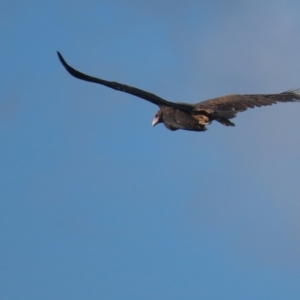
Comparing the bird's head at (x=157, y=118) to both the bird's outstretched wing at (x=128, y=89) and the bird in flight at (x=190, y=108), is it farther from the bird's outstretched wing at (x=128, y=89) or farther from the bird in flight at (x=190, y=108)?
the bird's outstretched wing at (x=128, y=89)

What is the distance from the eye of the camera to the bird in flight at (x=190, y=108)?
33.7 meters

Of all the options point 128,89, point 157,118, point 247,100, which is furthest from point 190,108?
point 247,100

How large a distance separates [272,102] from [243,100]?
0.78 meters

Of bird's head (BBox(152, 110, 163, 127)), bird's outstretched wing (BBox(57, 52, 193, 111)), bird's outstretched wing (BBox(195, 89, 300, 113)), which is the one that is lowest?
bird's outstretched wing (BBox(57, 52, 193, 111))

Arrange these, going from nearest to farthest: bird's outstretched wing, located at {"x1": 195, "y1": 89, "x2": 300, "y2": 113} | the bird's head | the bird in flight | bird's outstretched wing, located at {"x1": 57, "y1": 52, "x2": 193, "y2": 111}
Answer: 1. bird's outstretched wing, located at {"x1": 57, "y1": 52, "x2": 193, "y2": 111}
2. the bird in flight
3. the bird's head
4. bird's outstretched wing, located at {"x1": 195, "y1": 89, "x2": 300, "y2": 113}

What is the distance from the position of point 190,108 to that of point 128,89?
2.20 metres

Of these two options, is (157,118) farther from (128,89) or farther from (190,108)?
(128,89)

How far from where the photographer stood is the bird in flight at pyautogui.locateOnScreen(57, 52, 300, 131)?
33.7 m

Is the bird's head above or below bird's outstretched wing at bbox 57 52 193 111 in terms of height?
above

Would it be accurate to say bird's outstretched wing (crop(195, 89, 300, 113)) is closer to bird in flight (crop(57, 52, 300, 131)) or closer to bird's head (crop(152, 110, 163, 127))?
bird in flight (crop(57, 52, 300, 131))

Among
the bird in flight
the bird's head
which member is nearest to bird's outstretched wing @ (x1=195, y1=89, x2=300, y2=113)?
the bird in flight

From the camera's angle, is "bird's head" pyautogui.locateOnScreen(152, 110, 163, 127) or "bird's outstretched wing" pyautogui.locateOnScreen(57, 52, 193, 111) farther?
"bird's head" pyautogui.locateOnScreen(152, 110, 163, 127)

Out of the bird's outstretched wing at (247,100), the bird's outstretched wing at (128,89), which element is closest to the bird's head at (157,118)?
the bird's outstretched wing at (128,89)

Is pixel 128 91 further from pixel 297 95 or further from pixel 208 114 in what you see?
pixel 297 95
